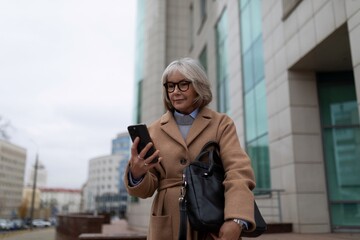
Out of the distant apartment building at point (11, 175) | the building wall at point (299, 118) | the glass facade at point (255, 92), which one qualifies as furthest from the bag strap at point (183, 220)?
the distant apartment building at point (11, 175)

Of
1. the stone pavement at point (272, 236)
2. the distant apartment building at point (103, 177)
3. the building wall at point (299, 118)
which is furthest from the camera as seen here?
the distant apartment building at point (103, 177)

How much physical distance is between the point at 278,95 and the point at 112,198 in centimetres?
9137

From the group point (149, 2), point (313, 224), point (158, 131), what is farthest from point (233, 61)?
point (149, 2)

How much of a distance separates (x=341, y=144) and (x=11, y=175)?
112 meters

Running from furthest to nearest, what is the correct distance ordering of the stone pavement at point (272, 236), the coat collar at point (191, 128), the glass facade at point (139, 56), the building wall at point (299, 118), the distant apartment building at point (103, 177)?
the distant apartment building at point (103, 177), the glass facade at point (139, 56), the building wall at point (299, 118), the stone pavement at point (272, 236), the coat collar at point (191, 128)

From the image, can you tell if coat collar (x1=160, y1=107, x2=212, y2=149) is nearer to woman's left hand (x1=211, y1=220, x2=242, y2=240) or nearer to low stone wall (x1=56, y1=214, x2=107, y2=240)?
woman's left hand (x1=211, y1=220, x2=242, y2=240)

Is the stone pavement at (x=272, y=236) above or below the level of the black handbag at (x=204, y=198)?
below

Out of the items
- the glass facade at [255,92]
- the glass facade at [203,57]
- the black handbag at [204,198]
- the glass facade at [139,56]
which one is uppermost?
the glass facade at [139,56]

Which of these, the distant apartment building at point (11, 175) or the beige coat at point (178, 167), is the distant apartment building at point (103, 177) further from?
the beige coat at point (178, 167)

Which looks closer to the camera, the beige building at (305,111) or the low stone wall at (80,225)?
the beige building at (305,111)

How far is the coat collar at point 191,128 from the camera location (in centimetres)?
203

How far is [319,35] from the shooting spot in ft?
29.0

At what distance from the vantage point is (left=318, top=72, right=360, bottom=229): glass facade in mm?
9539

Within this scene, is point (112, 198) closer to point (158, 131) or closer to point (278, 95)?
point (278, 95)
